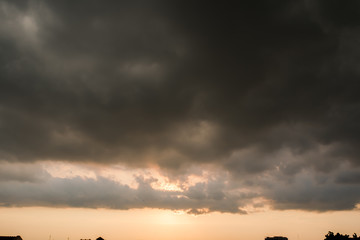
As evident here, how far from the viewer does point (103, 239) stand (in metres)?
164

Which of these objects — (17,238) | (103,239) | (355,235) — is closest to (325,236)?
(355,235)

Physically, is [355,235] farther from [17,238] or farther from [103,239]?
[17,238]

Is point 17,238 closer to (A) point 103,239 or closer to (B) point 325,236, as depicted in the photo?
(A) point 103,239

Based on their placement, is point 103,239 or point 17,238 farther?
point 103,239

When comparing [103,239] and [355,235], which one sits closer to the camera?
[355,235]

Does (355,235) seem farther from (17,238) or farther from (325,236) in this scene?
(17,238)

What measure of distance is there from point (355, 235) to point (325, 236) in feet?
33.9

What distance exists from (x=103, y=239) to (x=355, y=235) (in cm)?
9256

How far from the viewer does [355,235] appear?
152 m

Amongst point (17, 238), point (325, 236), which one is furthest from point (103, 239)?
point (325, 236)

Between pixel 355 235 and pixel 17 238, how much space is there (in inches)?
4658

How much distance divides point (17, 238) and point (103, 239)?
31847mm

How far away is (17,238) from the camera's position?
147m

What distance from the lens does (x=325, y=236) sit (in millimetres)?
156375
